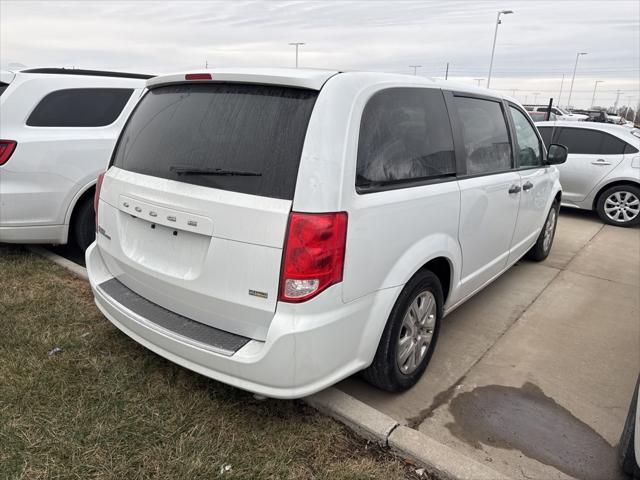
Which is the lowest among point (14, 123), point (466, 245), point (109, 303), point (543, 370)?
point (543, 370)

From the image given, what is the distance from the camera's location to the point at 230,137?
7.62 ft

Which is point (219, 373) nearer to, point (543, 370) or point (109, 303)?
point (109, 303)

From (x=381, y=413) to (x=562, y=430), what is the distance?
104 centimetres

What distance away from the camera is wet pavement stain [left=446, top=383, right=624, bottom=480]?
2.49 metres

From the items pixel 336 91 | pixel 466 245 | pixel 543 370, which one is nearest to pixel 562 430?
pixel 543 370

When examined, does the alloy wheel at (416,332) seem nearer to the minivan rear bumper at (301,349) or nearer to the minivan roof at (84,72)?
the minivan rear bumper at (301,349)

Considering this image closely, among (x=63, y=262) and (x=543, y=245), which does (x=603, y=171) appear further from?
(x=63, y=262)

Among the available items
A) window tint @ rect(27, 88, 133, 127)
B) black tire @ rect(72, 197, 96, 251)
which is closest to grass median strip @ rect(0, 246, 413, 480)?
black tire @ rect(72, 197, 96, 251)

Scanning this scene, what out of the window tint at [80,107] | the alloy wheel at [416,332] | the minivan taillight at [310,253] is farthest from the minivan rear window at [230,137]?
the window tint at [80,107]

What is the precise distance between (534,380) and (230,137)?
2.46 m

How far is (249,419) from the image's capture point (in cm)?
256

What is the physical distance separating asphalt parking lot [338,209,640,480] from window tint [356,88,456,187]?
4.35 feet

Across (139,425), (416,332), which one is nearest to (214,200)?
(139,425)

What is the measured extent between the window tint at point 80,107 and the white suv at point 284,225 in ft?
6.88
